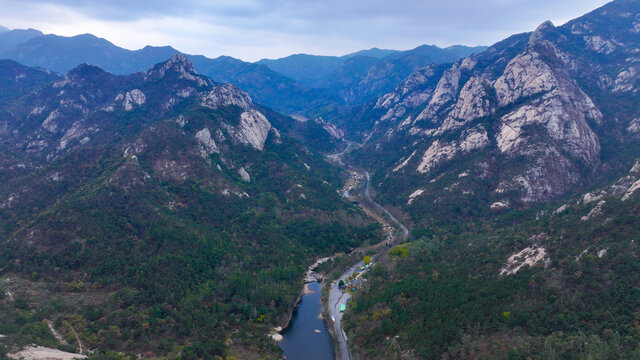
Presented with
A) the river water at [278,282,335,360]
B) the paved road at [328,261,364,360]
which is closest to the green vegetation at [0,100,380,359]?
the river water at [278,282,335,360]

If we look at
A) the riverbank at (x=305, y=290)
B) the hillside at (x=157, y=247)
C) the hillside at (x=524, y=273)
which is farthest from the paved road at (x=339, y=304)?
the hillside at (x=157, y=247)

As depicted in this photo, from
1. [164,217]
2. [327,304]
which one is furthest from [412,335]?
[164,217]

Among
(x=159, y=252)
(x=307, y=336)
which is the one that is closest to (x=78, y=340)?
(x=159, y=252)

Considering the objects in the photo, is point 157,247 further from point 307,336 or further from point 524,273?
point 524,273

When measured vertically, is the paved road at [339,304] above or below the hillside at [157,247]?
below

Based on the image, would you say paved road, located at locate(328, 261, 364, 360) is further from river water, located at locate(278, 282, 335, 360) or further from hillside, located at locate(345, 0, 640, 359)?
hillside, located at locate(345, 0, 640, 359)

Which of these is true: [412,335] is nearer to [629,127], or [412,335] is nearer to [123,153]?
[123,153]

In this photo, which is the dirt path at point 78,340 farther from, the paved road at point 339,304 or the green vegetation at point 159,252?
the paved road at point 339,304
